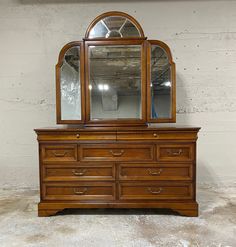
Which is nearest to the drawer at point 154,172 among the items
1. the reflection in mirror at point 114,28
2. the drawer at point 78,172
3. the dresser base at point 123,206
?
the drawer at point 78,172

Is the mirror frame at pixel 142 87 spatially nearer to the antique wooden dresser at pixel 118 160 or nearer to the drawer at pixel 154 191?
the antique wooden dresser at pixel 118 160

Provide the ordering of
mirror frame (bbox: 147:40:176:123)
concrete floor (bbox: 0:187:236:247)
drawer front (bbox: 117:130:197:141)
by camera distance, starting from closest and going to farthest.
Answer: concrete floor (bbox: 0:187:236:247)
drawer front (bbox: 117:130:197:141)
mirror frame (bbox: 147:40:176:123)

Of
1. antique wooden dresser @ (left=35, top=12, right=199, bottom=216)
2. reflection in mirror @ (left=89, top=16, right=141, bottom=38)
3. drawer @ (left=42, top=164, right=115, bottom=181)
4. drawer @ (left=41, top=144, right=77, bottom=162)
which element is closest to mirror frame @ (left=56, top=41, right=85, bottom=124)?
antique wooden dresser @ (left=35, top=12, right=199, bottom=216)

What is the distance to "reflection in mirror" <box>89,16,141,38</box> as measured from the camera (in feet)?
8.23

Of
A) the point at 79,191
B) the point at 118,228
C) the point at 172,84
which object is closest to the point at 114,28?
the point at 172,84

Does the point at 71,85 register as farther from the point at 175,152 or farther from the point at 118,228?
the point at 118,228

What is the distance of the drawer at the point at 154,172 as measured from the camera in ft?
7.55

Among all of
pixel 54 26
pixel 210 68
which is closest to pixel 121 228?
pixel 210 68

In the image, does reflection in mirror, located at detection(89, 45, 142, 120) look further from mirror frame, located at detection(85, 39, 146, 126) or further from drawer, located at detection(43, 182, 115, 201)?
drawer, located at detection(43, 182, 115, 201)

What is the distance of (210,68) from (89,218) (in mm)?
2375

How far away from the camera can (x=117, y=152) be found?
2.32m

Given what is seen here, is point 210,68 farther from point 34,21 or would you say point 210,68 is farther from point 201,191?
point 34,21

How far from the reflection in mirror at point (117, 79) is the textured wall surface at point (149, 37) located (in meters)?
0.77

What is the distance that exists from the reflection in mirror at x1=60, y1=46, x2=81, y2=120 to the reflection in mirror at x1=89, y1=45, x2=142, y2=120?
0.51ft
